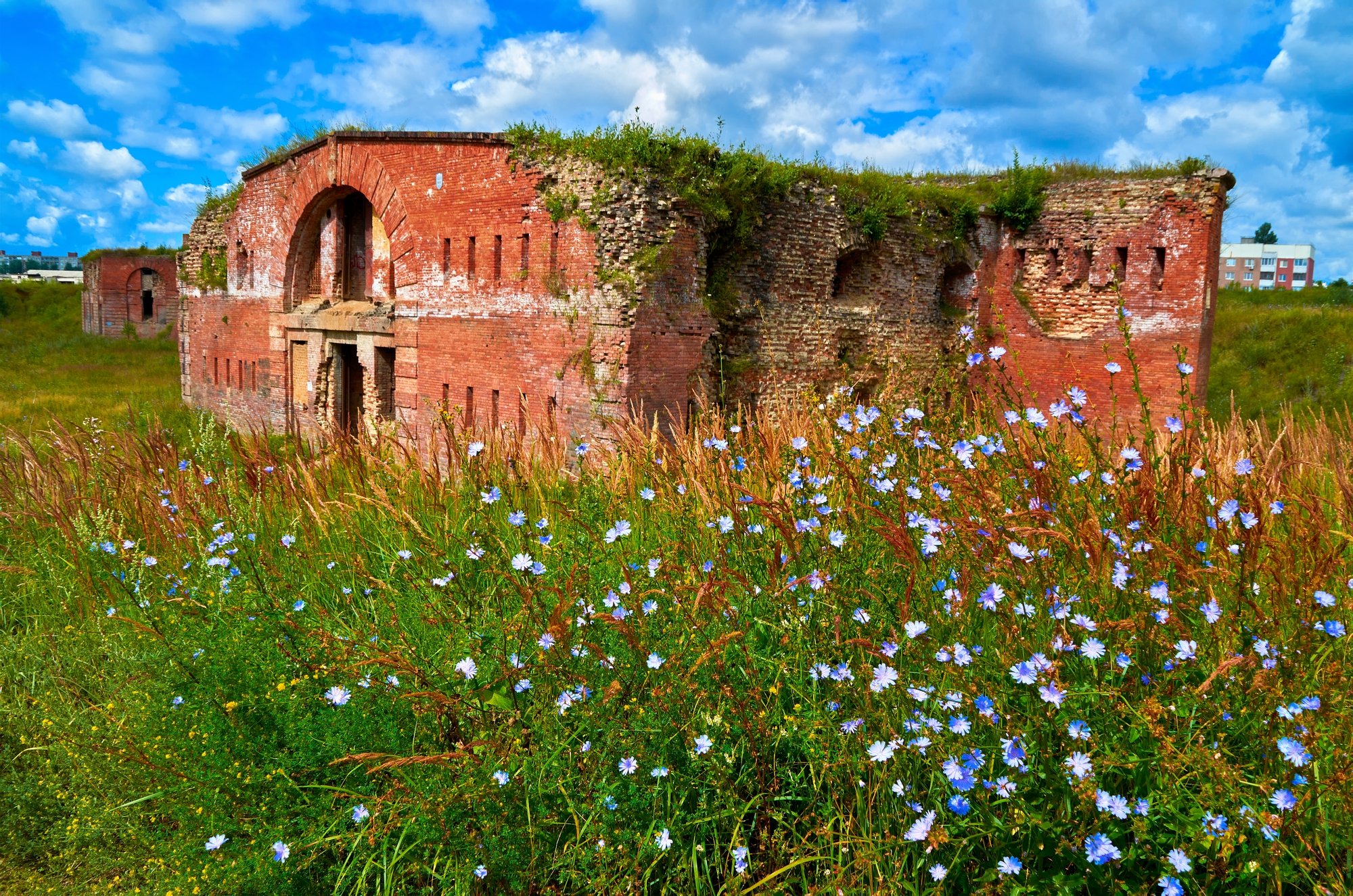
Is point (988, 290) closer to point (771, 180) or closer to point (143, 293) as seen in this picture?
point (771, 180)

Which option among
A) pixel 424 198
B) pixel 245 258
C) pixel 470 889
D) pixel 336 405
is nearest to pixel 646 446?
pixel 470 889

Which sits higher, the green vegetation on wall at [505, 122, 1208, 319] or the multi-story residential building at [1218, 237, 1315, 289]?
the multi-story residential building at [1218, 237, 1315, 289]

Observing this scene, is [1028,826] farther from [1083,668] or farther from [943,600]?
[943,600]

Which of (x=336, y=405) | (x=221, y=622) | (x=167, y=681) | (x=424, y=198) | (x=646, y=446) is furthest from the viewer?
(x=336, y=405)

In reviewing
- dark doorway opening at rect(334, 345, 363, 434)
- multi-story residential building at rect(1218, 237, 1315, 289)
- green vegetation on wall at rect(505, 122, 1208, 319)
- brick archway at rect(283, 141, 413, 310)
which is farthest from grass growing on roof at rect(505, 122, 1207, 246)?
multi-story residential building at rect(1218, 237, 1315, 289)

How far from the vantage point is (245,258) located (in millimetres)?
16984

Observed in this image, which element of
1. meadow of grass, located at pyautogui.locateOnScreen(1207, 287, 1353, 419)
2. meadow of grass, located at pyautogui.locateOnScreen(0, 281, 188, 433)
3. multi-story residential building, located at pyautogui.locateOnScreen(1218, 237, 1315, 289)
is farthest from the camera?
multi-story residential building, located at pyautogui.locateOnScreen(1218, 237, 1315, 289)

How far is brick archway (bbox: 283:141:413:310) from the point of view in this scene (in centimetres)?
1316

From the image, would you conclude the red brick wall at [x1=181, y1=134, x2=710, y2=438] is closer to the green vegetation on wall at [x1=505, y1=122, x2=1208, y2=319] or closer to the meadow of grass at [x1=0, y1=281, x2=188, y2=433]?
the green vegetation on wall at [x1=505, y1=122, x2=1208, y2=319]

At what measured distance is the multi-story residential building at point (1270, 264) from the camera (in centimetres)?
10588

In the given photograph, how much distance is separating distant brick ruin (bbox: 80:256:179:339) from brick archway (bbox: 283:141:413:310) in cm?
2243

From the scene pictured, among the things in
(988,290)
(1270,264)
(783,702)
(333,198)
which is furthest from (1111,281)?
(1270,264)

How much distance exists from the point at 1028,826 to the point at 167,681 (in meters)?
2.88

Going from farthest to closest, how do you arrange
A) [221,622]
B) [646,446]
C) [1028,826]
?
[646,446] → [221,622] → [1028,826]
